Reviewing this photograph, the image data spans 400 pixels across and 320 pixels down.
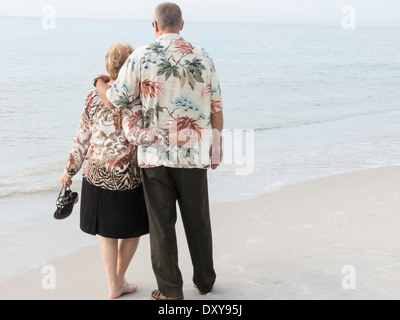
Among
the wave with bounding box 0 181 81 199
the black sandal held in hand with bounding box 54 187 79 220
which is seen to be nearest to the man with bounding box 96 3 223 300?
the black sandal held in hand with bounding box 54 187 79 220

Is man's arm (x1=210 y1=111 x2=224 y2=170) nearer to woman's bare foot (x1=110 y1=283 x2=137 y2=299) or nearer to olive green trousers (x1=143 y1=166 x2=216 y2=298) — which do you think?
olive green trousers (x1=143 y1=166 x2=216 y2=298)

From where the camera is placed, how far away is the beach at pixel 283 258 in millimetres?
A: 3264

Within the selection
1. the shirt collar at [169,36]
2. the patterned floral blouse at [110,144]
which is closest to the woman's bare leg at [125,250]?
the patterned floral blouse at [110,144]

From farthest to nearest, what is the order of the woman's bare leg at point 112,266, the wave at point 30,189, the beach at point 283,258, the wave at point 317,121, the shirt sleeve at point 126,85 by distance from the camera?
1. the wave at point 317,121
2. the wave at point 30,189
3. the beach at point 283,258
4. the woman's bare leg at point 112,266
5. the shirt sleeve at point 126,85

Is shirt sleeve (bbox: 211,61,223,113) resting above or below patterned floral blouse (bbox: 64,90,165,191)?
above

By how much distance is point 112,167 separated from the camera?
9.76 ft

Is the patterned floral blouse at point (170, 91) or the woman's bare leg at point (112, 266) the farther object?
the woman's bare leg at point (112, 266)

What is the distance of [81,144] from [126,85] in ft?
1.54

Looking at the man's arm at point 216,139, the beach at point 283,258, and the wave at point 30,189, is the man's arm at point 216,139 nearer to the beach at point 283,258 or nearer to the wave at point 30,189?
the beach at point 283,258

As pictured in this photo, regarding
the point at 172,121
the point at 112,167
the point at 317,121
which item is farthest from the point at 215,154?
the point at 317,121

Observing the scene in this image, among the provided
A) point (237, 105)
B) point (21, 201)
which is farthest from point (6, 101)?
point (21, 201)

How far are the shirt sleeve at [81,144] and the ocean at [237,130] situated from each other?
1.09 meters

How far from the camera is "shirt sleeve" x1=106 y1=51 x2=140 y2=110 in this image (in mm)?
2830
